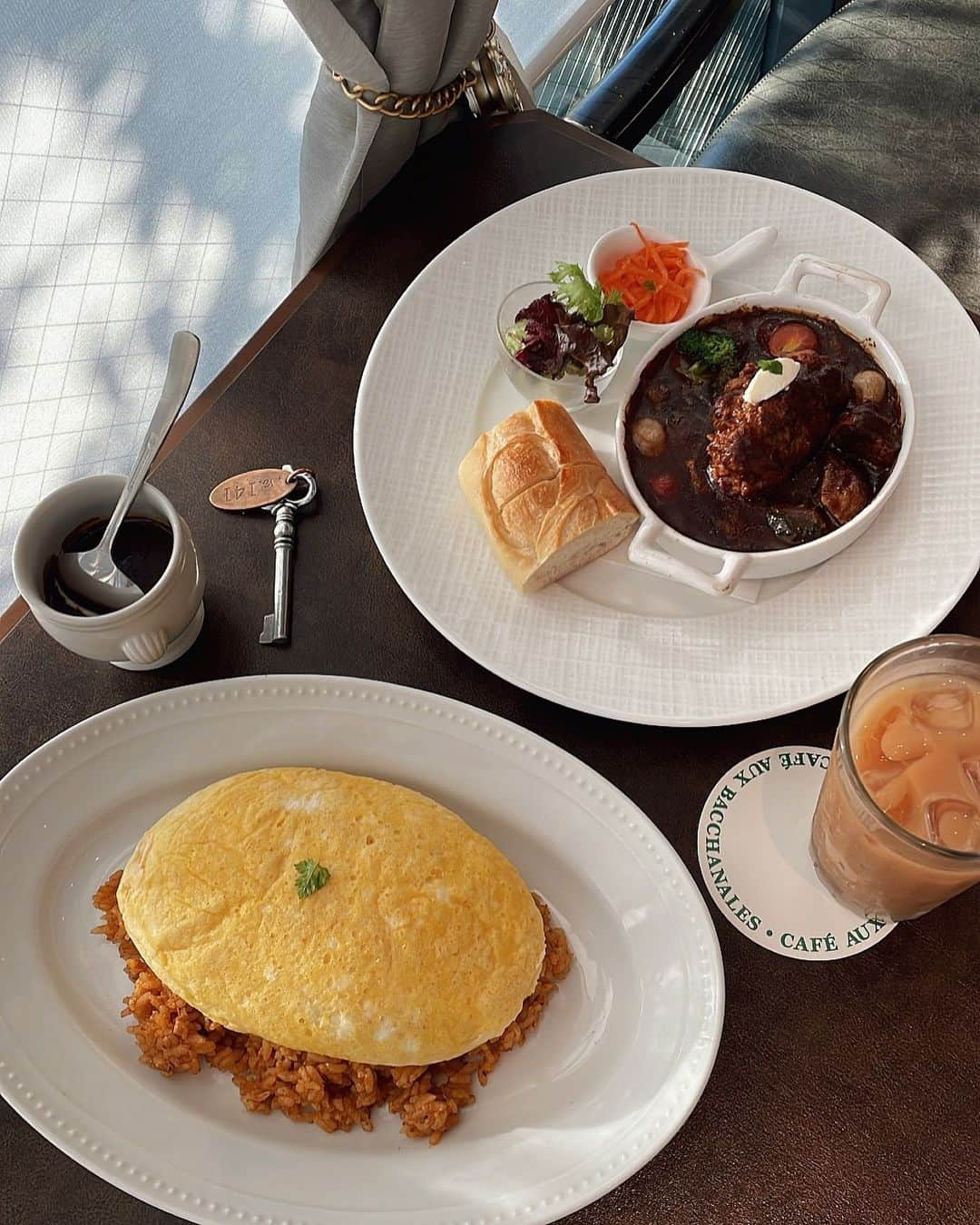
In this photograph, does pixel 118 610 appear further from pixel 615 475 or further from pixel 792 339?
pixel 792 339

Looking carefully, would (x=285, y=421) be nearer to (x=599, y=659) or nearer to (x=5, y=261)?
(x=599, y=659)

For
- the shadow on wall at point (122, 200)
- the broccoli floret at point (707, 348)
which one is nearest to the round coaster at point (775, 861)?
the broccoli floret at point (707, 348)

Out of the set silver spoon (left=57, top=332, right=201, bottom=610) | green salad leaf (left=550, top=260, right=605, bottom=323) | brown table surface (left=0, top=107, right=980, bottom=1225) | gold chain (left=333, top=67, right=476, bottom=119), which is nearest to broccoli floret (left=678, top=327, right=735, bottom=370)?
green salad leaf (left=550, top=260, right=605, bottom=323)

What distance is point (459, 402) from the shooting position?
163 centimetres

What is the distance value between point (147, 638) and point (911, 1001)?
1021mm

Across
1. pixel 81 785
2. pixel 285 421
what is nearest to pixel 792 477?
pixel 285 421

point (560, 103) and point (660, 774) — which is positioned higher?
point (560, 103)

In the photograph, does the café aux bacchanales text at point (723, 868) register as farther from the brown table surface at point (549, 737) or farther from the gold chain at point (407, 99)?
the gold chain at point (407, 99)

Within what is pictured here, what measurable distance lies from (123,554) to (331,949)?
0.56 metres

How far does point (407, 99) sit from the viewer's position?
1697 millimetres

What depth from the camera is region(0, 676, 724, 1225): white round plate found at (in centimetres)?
111

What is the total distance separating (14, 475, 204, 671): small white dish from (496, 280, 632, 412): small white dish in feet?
1.85

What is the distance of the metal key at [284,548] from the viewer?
1.47 m

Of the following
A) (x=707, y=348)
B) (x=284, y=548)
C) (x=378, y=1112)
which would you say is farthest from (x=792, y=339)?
(x=378, y=1112)
